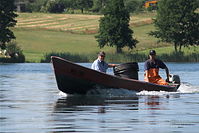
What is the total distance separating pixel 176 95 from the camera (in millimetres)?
33500

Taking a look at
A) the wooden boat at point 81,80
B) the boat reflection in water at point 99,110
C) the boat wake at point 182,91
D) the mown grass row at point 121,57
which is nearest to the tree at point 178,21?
the mown grass row at point 121,57

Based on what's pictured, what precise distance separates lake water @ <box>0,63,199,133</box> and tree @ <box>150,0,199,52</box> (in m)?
87.5

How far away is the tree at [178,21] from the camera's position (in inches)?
4781

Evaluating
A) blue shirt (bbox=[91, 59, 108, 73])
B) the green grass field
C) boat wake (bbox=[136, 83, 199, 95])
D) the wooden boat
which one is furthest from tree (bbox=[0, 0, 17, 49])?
the wooden boat

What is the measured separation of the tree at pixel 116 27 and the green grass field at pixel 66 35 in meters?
1.80

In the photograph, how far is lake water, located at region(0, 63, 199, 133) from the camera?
1984cm

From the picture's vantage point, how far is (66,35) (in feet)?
459

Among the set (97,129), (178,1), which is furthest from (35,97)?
(178,1)

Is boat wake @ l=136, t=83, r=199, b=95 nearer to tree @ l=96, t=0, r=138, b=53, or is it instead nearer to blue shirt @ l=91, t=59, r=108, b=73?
blue shirt @ l=91, t=59, r=108, b=73

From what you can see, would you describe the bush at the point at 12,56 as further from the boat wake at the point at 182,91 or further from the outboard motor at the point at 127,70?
the outboard motor at the point at 127,70

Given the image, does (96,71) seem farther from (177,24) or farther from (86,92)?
(177,24)

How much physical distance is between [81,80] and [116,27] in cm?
8470

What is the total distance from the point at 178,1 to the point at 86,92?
90.7 meters

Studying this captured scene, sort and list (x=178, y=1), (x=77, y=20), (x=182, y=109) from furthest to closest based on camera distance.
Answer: (x=77, y=20)
(x=178, y=1)
(x=182, y=109)
